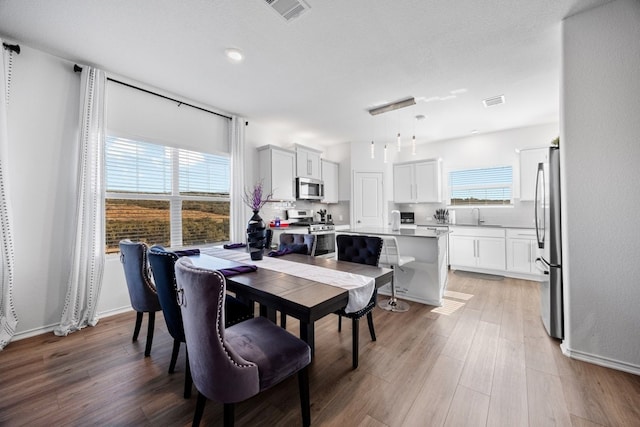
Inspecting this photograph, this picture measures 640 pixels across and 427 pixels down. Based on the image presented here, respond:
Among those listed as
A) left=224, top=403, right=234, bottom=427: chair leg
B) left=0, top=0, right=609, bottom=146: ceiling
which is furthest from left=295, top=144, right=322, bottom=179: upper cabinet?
left=224, top=403, right=234, bottom=427: chair leg

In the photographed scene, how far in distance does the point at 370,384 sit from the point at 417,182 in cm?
484

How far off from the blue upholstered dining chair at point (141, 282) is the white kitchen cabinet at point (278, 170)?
257 centimetres

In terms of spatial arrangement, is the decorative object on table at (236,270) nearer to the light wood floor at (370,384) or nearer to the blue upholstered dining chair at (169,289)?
the blue upholstered dining chair at (169,289)

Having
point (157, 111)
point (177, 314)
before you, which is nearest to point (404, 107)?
point (157, 111)

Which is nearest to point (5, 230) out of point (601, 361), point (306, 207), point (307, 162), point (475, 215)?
point (307, 162)

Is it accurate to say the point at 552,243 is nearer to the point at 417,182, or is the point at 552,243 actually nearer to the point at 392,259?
the point at 392,259

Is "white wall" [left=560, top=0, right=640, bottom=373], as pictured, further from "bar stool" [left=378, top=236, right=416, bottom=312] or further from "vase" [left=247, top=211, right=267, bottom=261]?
"vase" [left=247, top=211, right=267, bottom=261]

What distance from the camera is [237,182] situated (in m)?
4.09

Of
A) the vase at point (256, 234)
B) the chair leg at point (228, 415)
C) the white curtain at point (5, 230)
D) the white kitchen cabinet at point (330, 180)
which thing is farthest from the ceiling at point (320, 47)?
the chair leg at point (228, 415)

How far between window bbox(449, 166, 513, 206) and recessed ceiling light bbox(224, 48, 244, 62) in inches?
193

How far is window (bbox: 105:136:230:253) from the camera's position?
10.1ft

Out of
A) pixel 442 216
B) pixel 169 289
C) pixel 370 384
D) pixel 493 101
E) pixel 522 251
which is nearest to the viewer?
pixel 169 289

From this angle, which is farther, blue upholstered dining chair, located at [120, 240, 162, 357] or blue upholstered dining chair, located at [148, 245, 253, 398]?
blue upholstered dining chair, located at [120, 240, 162, 357]

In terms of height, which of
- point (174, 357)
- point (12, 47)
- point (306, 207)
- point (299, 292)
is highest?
point (12, 47)
